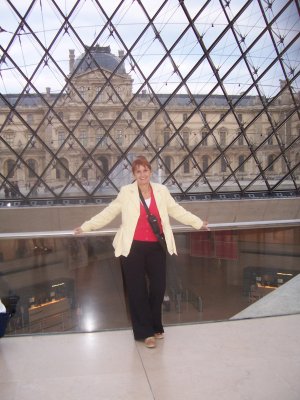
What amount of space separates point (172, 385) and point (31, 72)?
12859mm

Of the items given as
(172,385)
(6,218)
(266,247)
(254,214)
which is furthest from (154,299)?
(254,214)

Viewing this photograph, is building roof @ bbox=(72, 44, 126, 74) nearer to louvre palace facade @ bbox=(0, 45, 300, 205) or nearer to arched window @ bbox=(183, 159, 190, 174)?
louvre palace facade @ bbox=(0, 45, 300, 205)

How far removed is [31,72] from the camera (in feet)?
43.8

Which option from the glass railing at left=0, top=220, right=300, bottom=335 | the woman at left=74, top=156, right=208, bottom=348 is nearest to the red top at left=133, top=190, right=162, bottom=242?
the woman at left=74, top=156, right=208, bottom=348

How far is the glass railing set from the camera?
2.66 metres

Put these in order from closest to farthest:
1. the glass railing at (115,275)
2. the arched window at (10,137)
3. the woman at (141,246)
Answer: the woman at (141,246) < the glass railing at (115,275) < the arched window at (10,137)

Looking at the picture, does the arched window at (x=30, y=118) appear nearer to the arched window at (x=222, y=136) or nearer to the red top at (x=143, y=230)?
the arched window at (x=222, y=136)

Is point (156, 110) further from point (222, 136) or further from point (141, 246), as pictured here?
point (141, 246)

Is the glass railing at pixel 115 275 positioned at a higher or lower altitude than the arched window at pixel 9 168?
→ lower

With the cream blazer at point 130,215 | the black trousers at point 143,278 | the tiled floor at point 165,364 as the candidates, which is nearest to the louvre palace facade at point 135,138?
the cream blazer at point 130,215

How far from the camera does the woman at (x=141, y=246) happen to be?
2.43 meters

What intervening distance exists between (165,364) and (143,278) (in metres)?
0.50

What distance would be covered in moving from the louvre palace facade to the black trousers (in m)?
11.3

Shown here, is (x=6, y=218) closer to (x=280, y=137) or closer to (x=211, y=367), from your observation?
(x=280, y=137)
